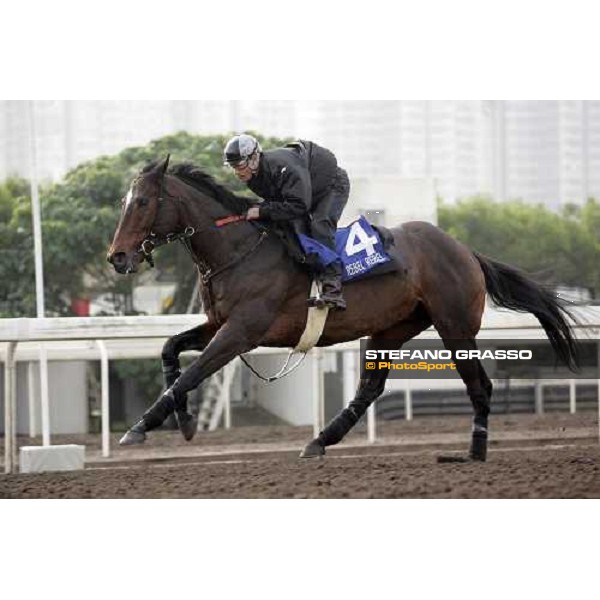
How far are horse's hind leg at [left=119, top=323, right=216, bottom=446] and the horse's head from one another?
510 mm

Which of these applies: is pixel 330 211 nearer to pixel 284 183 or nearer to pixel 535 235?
pixel 284 183

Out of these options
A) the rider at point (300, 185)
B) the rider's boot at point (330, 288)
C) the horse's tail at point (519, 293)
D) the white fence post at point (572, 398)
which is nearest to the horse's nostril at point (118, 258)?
the rider at point (300, 185)

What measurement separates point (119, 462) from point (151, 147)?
556 centimetres

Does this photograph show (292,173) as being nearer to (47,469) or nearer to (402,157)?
(47,469)

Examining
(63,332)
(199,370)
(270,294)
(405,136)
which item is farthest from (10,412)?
(405,136)

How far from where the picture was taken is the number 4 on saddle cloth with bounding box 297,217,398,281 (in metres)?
5.55

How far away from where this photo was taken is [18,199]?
11.9 m

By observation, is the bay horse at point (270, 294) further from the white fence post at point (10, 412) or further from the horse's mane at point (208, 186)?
the white fence post at point (10, 412)

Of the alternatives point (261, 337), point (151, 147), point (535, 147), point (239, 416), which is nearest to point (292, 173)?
point (261, 337)

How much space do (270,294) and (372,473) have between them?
991mm

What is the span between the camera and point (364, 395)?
19.5ft

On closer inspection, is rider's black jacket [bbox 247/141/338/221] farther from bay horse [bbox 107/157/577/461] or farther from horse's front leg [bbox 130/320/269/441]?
horse's front leg [bbox 130/320/269/441]

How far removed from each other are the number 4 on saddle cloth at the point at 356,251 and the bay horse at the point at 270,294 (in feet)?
0.20

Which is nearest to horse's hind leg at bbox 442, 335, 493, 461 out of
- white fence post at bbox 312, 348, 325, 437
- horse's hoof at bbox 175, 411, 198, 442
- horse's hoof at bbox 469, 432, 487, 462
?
horse's hoof at bbox 469, 432, 487, 462
